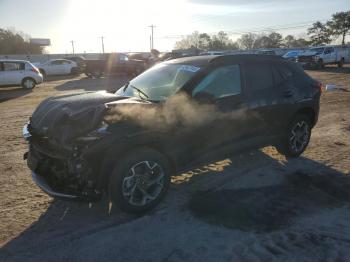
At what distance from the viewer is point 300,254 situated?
3.63 meters

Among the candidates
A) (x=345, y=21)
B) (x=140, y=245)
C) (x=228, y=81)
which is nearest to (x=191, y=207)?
(x=140, y=245)

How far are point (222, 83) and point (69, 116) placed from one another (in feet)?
6.96

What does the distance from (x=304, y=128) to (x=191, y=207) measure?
298 centimetres

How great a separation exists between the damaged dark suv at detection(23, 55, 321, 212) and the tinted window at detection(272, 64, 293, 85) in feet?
0.06

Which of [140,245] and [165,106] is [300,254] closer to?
[140,245]

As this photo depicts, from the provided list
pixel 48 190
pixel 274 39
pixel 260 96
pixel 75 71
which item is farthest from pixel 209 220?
pixel 274 39

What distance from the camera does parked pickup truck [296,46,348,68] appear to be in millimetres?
31438

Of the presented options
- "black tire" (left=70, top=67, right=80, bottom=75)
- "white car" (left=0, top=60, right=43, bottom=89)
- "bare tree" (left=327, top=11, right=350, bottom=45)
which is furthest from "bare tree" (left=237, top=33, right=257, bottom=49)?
"white car" (left=0, top=60, right=43, bottom=89)

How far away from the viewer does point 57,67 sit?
1210 inches

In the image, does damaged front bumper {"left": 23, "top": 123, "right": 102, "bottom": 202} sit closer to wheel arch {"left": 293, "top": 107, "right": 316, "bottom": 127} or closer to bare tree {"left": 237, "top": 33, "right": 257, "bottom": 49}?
wheel arch {"left": 293, "top": 107, "right": 316, "bottom": 127}

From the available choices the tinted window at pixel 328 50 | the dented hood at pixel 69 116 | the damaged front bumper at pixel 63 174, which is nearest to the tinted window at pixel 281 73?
the dented hood at pixel 69 116

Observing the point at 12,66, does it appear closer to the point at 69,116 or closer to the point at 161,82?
the point at 161,82

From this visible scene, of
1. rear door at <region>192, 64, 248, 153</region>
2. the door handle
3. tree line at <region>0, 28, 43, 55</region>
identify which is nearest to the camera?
rear door at <region>192, 64, 248, 153</region>

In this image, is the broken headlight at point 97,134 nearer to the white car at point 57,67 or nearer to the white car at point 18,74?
the white car at point 18,74
